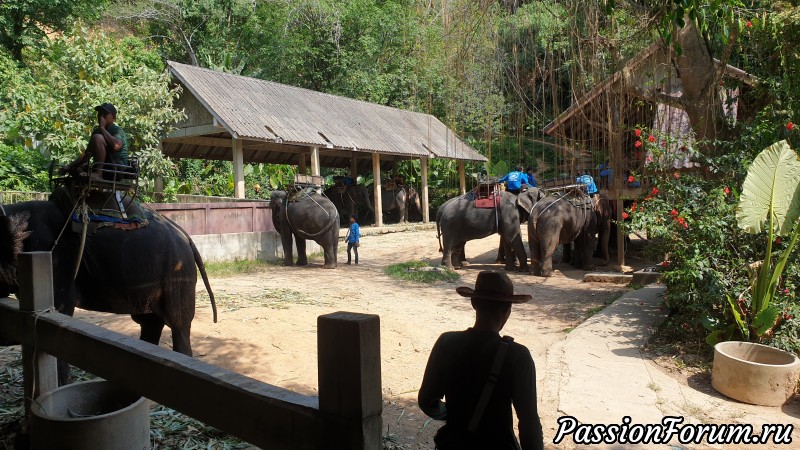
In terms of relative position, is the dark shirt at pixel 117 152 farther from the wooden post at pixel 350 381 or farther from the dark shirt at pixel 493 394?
the wooden post at pixel 350 381

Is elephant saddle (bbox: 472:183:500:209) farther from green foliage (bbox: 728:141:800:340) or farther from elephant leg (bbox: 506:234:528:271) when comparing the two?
green foliage (bbox: 728:141:800:340)

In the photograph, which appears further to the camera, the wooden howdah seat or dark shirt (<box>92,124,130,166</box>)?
the wooden howdah seat

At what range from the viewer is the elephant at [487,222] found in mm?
13164

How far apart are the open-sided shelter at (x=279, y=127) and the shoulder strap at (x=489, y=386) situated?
453 inches

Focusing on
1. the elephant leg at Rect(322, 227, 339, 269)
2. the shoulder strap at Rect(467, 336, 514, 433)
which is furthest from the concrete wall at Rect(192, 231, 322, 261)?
the shoulder strap at Rect(467, 336, 514, 433)

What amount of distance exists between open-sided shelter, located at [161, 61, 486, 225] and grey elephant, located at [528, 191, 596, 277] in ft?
8.90

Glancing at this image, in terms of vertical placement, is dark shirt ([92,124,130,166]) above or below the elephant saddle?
above

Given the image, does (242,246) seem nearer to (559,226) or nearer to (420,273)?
(420,273)

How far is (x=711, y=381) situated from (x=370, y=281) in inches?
271

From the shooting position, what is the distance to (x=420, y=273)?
11977 millimetres

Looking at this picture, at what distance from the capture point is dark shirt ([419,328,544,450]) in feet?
7.28

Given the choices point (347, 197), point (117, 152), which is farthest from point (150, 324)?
point (347, 197)

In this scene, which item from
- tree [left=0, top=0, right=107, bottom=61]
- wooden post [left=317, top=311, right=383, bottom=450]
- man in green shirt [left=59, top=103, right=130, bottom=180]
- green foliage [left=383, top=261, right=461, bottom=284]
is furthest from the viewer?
tree [left=0, top=0, right=107, bottom=61]

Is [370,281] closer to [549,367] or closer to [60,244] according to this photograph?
[549,367]
